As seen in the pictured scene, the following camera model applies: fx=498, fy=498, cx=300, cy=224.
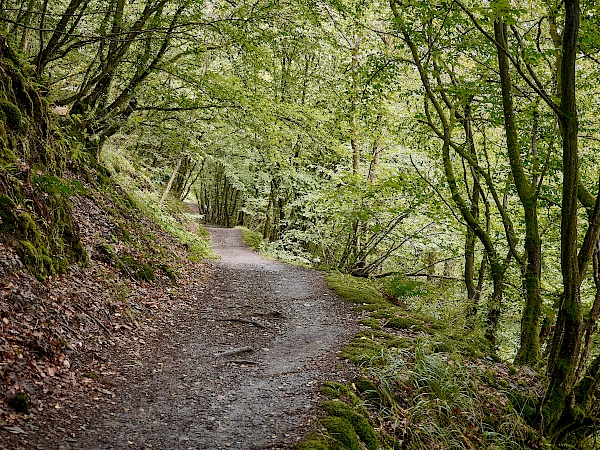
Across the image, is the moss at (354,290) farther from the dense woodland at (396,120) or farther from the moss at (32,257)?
the moss at (32,257)

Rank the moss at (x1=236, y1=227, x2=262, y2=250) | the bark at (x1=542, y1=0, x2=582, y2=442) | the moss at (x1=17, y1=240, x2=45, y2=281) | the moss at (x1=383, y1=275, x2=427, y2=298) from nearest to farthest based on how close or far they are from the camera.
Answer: the bark at (x1=542, y1=0, x2=582, y2=442)
the moss at (x1=17, y1=240, x2=45, y2=281)
the moss at (x1=383, y1=275, x2=427, y2=298)
the moss at (x1=236, y1=227, x2=262, y2=250)

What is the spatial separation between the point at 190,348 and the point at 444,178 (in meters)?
6.51

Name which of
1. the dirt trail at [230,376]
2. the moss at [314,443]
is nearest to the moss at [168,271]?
the dirt trail at [230,376]

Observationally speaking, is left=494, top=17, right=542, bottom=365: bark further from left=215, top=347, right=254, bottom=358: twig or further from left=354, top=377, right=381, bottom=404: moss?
left=215, top=347, right=254, bottom=358: twig

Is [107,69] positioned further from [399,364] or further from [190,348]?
[399,364]

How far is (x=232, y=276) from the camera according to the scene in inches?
538

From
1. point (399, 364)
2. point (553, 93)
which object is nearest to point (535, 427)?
point (399, 364)

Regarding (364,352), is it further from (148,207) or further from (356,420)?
(148,207)

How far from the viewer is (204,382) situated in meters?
6.14

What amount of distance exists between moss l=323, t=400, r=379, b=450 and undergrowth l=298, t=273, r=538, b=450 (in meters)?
0.01

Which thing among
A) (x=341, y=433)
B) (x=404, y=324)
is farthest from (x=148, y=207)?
(x=341, y=433)

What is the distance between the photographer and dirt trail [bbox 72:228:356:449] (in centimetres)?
472

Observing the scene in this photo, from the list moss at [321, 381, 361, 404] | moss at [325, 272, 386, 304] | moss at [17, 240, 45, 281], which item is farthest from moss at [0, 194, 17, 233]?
moss at [325, 272, 386, 304]

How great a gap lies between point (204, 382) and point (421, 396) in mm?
2718
